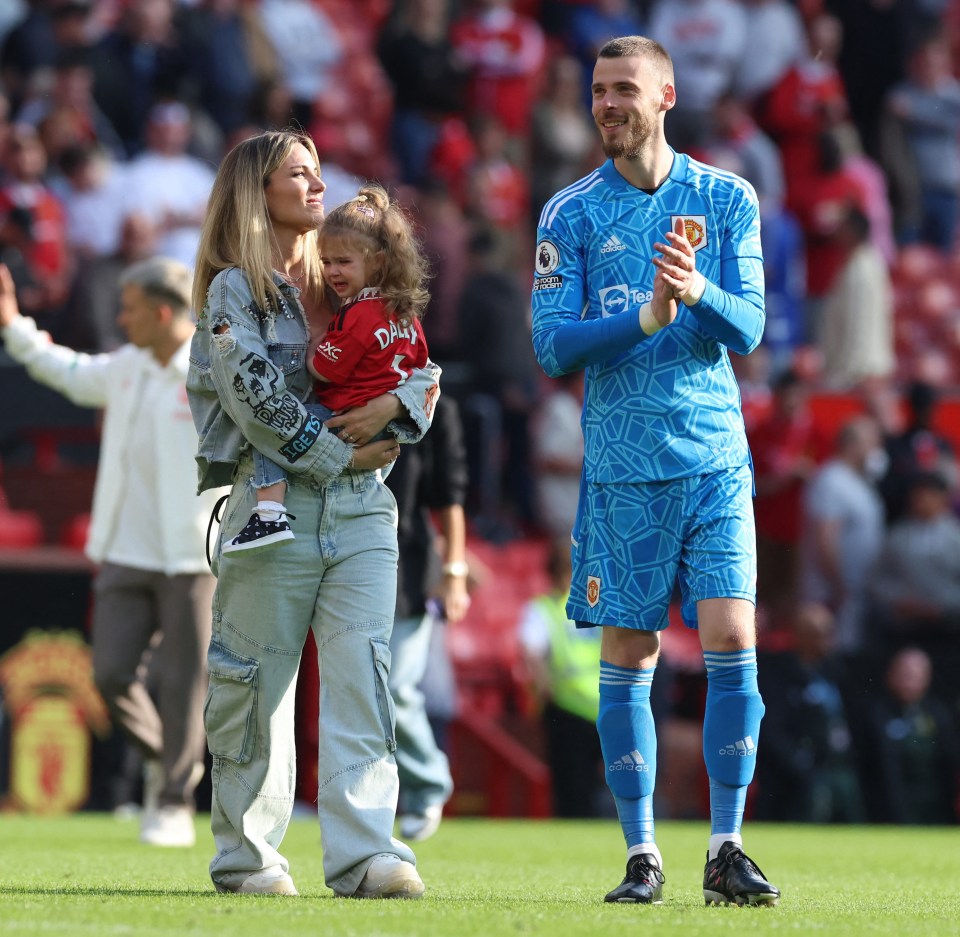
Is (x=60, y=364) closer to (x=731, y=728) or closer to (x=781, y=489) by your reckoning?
(x=731, y=728)

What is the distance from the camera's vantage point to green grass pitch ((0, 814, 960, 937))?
4.75m

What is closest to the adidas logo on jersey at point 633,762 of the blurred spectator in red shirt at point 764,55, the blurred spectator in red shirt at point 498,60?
the blurred spectator in red shirt at point 498,60

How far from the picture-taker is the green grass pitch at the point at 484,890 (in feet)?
15.6

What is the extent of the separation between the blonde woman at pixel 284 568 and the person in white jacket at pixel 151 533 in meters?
3.03

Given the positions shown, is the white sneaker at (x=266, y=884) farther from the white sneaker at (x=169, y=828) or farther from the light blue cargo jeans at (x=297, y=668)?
the white sneaker at (x=169, y=828)

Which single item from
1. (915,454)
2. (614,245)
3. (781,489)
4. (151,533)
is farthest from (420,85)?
(614,245)

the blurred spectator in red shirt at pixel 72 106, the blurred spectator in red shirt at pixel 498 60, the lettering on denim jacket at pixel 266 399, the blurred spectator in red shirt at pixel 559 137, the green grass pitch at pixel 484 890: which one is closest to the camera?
the green grass pitch at pixel 484 890

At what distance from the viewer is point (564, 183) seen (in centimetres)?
1652

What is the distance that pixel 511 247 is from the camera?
14820mm

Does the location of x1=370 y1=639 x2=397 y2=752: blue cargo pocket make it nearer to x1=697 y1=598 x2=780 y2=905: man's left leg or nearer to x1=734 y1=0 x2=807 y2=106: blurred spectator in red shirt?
x1=697 y1=598 x2=780 y2=905: man's left leg

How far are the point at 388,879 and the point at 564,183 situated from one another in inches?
463

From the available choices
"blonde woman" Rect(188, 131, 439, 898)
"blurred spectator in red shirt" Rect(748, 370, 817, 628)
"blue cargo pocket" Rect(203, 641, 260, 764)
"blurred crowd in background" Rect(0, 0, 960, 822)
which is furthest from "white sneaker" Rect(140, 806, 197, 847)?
"blurred spectator in red shirt" Rect(748, 370, 817, 628)

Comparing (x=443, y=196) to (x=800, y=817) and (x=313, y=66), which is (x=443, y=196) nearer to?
(x=313, y=66)

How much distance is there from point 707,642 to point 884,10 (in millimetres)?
15228
